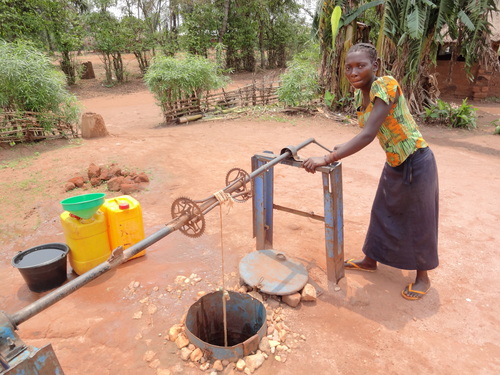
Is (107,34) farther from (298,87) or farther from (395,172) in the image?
(395,172)

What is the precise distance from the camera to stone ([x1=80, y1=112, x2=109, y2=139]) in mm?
7254

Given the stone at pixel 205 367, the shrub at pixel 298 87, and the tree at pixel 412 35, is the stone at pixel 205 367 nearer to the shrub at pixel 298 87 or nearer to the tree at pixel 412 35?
the tree at pixel 412 35

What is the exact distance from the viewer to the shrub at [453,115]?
8500 millimetres

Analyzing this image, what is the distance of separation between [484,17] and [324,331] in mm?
8755

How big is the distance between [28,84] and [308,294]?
6.50 meters

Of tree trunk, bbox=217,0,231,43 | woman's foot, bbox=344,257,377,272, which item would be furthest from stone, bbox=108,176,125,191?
tree trunk, bbox=217,0,231,43

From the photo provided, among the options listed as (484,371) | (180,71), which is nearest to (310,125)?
(180,71)

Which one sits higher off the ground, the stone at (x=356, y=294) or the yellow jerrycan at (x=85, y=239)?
the yellow jerrycan at (x=85, y=239)

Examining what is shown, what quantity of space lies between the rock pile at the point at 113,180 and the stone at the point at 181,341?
284 cm

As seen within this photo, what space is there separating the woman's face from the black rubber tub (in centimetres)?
264

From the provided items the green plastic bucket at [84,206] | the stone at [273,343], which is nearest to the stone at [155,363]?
the stone at [273,343]

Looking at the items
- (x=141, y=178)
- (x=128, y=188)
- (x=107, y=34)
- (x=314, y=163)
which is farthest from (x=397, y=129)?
(x=107, y=34)

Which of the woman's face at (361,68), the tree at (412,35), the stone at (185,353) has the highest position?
the tree at (412,35)

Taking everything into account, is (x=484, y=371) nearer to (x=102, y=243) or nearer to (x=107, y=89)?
(x=102, y=243)
